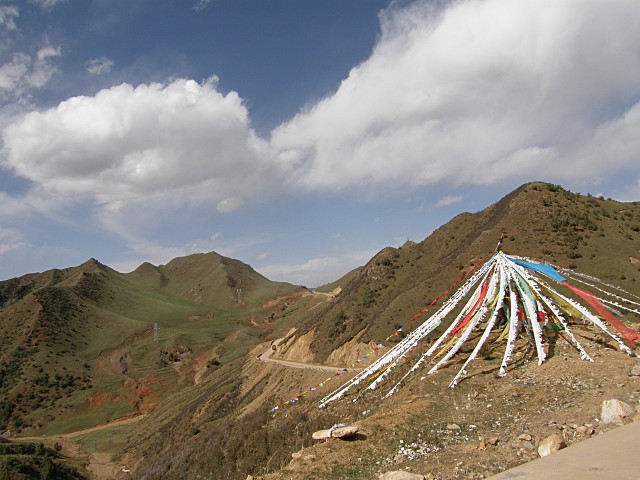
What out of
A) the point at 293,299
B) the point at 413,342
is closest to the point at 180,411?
the point at 413,342

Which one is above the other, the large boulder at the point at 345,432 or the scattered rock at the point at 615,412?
the large boulder at the point at 345,432

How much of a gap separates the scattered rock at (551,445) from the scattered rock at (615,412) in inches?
66.8

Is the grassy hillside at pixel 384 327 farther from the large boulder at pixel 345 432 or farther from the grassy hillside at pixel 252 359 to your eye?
the large boulder at pixel 345 432

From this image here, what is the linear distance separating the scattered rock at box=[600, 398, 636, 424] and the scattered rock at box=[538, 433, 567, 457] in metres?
1.70

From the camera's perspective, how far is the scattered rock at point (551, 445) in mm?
7479

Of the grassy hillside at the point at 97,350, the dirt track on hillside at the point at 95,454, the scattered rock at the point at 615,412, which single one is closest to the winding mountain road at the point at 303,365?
the dirt track on hillside at the point at 95,454

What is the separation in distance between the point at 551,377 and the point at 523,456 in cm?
517

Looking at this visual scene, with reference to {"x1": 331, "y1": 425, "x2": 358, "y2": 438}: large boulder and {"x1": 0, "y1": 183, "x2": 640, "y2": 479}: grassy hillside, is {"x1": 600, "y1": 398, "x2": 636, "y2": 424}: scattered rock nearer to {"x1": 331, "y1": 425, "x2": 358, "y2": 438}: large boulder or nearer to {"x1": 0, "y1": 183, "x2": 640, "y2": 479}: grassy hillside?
{"x1": 0, "y1": 183, "x2": 640, "y2": 479}: grassy hillside

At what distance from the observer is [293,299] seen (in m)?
124

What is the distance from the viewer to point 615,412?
869cm

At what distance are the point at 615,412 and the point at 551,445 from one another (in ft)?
7.40

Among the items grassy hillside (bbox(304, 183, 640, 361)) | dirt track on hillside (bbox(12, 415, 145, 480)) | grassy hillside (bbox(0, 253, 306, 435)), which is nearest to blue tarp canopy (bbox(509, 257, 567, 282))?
grassy hillside (bbox(304, 183, 640, 361))

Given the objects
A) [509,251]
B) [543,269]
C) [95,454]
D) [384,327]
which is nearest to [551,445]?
[543,269]

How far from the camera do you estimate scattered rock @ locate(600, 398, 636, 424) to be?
8617 mm
